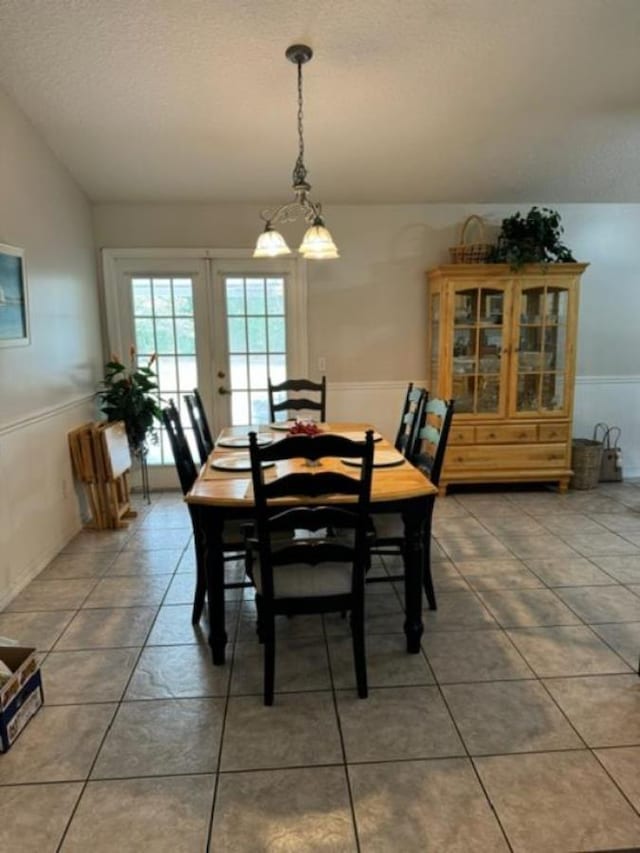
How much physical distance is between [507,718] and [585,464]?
3165 millimetres

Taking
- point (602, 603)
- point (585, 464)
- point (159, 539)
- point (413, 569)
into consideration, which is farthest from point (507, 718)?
point (585, 464)

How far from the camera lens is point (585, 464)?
15.0 feet

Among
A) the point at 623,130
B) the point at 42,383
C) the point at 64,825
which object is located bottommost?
the point at 64,825

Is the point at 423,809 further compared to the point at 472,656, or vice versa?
the point at 472,656

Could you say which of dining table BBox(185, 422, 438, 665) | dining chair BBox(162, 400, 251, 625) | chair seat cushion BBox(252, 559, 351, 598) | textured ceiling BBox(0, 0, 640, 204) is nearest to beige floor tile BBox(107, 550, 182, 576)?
dining chair BBox(162, 400, 251, 625)

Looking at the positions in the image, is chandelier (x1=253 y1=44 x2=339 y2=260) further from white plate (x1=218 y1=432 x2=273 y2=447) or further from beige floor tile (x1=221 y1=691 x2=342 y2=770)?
beige floor tile (x1=221 y1=691 x2=342 y2=770)

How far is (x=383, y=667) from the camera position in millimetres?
2223

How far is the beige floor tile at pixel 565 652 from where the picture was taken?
2188 millimetres

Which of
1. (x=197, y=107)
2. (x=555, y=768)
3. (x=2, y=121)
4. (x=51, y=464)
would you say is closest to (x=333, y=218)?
(x=197, y=107)

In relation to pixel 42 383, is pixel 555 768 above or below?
below

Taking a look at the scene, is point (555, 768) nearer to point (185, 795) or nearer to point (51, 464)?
point (185, 795)

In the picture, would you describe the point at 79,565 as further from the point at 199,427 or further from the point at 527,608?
the point at 527,608

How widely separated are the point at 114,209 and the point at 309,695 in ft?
13.2

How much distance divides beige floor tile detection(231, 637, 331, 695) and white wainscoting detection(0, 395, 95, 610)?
54.1 inches
